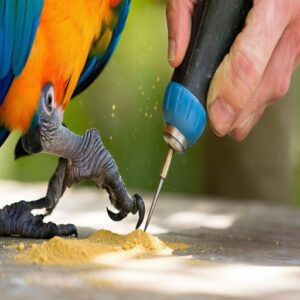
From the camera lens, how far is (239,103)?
4.01 ft

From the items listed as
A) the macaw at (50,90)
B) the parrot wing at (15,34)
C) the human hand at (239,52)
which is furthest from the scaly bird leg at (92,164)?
the human hand at (239,52)

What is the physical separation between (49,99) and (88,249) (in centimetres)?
35

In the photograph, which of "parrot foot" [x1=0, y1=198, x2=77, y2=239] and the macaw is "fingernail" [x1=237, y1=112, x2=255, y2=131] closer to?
the macaw

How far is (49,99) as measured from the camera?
1.34 metres

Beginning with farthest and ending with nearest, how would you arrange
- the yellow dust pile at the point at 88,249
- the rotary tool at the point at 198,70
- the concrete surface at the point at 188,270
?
1. the rotary tool at the point at 198,70
2. the yellow dust pile at the point at 88,249
3. the concrete surface at the point at 188,270

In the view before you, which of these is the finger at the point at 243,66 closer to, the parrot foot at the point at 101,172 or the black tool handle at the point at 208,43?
the black tool handle at the point at 208,43

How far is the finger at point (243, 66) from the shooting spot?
3.87 feet

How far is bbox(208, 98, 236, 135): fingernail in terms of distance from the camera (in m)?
1.19

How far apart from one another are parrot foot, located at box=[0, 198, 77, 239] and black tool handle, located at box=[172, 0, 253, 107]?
33cm

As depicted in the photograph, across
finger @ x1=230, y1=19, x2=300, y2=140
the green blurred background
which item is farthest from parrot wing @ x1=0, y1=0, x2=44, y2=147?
the green blurred background

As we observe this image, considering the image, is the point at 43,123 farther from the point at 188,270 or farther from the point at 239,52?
the point at 188,270

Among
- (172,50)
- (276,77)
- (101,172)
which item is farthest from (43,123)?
(276,77)

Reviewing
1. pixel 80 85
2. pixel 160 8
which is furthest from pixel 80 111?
pixel 80 85

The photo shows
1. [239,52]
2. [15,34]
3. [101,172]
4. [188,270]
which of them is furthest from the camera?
[101,172]
